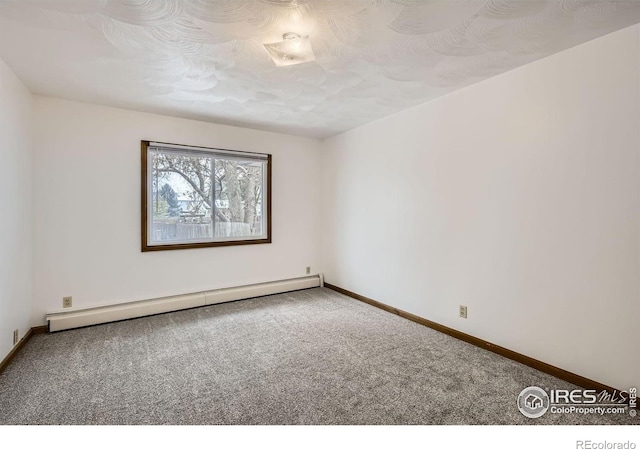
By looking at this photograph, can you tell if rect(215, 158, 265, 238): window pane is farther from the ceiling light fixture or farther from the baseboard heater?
the ceiling light fixture

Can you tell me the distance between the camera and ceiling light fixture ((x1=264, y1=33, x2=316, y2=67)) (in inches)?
78.4

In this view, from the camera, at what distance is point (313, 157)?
16.0 ft

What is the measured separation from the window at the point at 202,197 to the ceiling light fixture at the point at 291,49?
2210mm

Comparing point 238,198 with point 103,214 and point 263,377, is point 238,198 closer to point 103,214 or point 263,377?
point 103,214

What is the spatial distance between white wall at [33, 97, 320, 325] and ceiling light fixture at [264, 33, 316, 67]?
222cm

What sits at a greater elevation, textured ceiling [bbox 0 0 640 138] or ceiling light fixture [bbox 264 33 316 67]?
textured ceiling [bbox 0 0 640 138]

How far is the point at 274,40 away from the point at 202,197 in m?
2.46

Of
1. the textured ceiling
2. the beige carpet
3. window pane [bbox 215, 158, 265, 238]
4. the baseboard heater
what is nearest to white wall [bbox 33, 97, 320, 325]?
the baseboard heater

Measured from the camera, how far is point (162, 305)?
12.1ft

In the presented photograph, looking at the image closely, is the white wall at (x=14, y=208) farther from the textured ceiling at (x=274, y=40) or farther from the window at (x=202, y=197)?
the window at (x=202, y=197)

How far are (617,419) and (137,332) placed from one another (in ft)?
12.4

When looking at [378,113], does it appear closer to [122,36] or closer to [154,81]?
[154,81]

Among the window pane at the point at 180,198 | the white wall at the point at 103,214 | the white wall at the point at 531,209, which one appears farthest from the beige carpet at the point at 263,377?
the window pane at the point at 180,198

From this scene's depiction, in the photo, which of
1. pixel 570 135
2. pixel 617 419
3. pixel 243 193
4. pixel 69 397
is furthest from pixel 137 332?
pixel 570 135
